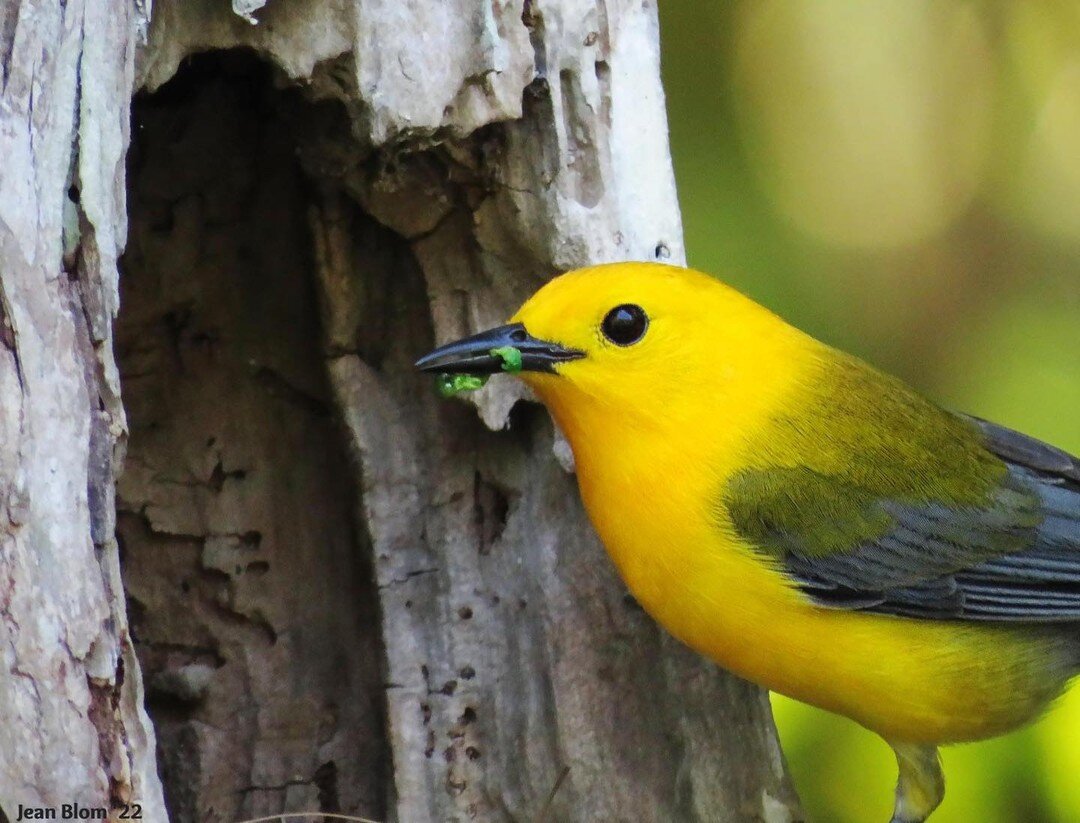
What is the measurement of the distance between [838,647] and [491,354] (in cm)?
110

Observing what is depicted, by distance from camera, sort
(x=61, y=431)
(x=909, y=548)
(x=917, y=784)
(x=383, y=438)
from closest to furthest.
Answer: (x=61, y=431)
(x=909, y=548)
(x=383, y=438)
(x=917, y=784)

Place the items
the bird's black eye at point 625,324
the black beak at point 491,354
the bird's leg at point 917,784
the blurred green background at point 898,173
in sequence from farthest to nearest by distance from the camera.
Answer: the blurred green background at point 898,173 → the bird's leg at point 917,784 → the bird's black eye at point 625,324 → the black beak at point 491,354

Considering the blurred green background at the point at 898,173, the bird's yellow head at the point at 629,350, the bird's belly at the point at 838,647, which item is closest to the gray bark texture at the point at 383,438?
the bird's yellow head at the point at 629,350

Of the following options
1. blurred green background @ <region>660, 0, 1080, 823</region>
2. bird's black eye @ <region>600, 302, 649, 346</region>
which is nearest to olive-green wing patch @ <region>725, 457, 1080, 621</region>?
bird's black eye @ <region>600, 302, 649, 346</region>

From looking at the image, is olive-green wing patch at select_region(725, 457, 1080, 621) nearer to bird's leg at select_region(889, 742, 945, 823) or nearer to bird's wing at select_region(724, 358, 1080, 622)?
bird's wing at select_region(724, 358, 1080, 622)

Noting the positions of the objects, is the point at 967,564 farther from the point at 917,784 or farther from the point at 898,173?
the point at 898,173

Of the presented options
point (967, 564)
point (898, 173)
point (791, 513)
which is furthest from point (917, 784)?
point (898, 173)

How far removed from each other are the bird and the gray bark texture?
10.7 inches

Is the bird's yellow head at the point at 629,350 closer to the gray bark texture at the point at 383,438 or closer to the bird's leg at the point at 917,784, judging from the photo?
the gray bark texture at the point at 383,438

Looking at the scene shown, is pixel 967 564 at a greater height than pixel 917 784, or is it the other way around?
pixel 967 564

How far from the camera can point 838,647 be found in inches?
134

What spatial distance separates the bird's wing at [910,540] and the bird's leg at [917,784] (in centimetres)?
54

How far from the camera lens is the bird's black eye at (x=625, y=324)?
11.1ft

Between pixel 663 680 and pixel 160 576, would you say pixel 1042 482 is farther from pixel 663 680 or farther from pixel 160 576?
pixel 160 576
